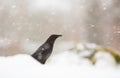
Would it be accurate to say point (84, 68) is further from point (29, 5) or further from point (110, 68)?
point (29, 5)

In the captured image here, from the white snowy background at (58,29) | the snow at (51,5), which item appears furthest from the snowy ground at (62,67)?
the snow at (51,5)

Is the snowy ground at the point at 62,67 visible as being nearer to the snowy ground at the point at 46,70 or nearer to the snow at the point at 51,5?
the snowy ground at the point at 46,70

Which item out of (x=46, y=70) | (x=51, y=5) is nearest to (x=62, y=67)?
(x=46, y=70)

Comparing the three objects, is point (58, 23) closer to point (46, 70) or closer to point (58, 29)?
point (58, 29)

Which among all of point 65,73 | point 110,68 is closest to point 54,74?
point 65,73

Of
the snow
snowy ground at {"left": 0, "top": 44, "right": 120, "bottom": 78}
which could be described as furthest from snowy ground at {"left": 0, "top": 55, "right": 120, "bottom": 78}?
the snow

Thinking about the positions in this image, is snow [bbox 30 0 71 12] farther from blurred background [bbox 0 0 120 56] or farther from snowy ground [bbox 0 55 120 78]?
snowy ground [bbox 0 55 120 78]
